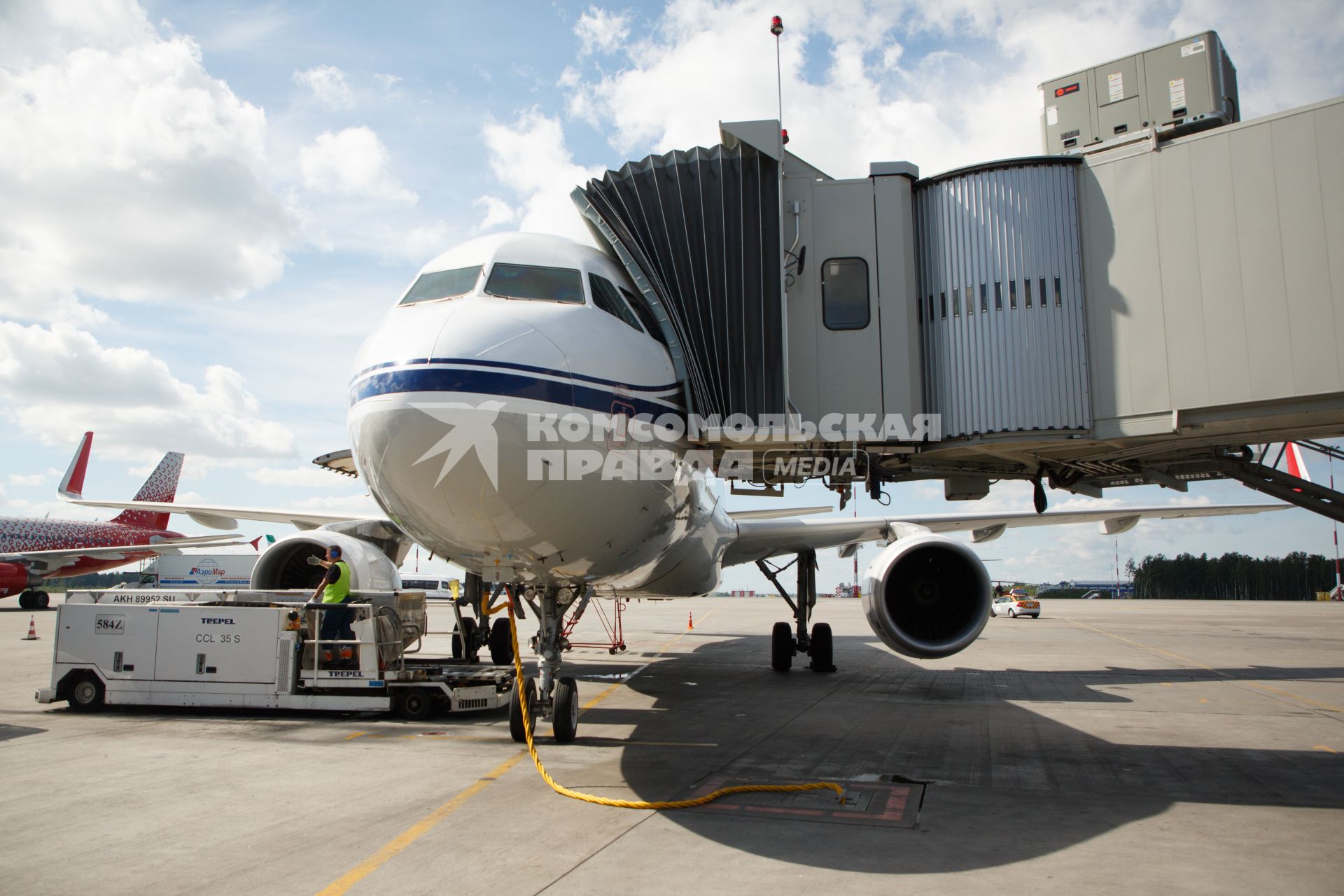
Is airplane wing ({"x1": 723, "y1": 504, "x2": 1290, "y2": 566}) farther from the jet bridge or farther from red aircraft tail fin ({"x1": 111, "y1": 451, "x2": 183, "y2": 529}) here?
red aircraft tail fin ({"x1": 111, "y1": 451, "x2": 183, "y2": 529})

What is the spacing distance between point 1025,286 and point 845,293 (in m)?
1.44

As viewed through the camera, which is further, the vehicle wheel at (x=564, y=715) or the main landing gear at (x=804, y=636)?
the main landing gear at (x=804, y=636)

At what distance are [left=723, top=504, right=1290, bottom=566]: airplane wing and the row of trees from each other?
3634 inches

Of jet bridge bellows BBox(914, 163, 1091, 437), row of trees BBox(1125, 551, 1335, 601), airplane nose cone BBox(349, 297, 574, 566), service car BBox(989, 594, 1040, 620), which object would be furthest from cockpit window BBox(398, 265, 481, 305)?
row of trees BBox(1125, 551, 1335, 601)

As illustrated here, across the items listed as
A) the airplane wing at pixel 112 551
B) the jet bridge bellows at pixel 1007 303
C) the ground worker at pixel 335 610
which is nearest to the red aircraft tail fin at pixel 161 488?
the airplane wing at pixel 112 551

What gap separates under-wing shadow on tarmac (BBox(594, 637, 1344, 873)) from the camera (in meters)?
4.77

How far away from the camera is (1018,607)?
37281 millimetres

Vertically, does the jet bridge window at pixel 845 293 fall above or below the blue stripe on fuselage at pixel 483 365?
above

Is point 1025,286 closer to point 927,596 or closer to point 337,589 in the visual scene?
point 927,596

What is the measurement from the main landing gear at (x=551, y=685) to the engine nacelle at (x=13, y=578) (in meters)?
37.8

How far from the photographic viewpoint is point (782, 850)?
4.53 meters

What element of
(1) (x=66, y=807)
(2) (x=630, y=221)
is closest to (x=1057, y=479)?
(2) (x=630, y=221)

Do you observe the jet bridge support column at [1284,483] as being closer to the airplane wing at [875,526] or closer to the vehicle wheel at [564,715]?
the airplane wing at [875,526]

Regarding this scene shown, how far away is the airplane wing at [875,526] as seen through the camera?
43.0 ft
